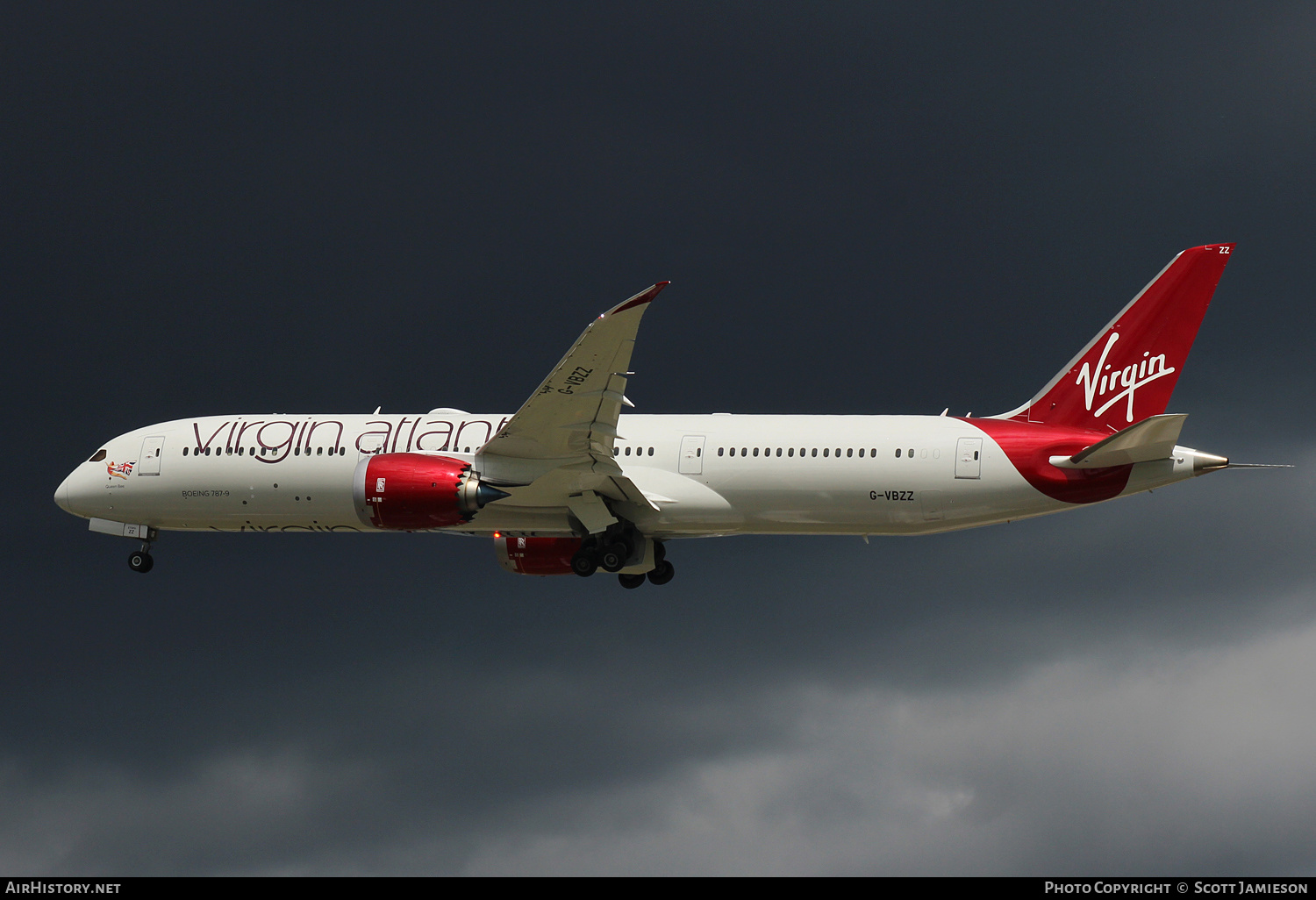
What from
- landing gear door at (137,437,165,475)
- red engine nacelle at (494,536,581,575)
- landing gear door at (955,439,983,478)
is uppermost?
landing gear door at (137,437,165,475)

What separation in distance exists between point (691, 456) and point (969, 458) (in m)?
8.13

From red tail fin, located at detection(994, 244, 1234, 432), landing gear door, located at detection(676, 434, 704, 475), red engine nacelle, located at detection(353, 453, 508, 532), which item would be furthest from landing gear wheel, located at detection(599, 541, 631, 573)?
red tail fin, located at detection(994, 244, 1234, 432)

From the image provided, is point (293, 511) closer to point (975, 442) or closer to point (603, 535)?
point (603, 535)

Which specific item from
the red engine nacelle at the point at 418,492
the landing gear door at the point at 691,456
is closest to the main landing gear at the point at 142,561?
the red engine nacelle at the point at 418,492

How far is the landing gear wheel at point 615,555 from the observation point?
45781mm

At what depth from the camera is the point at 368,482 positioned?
142 ft

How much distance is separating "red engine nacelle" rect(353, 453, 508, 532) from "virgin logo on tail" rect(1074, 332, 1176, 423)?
17.2m

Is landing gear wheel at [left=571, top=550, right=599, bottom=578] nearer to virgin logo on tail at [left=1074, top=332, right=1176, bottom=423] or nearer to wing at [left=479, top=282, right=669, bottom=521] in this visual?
wing at [left=479, top=282, right=669, bottom=521]

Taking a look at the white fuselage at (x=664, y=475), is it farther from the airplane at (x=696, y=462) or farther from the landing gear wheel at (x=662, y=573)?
the landing gear wheel at (x=662, y=573)

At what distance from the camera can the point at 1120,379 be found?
43406 millimetres

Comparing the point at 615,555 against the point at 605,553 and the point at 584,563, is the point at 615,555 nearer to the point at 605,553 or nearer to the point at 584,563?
the point at 605,553

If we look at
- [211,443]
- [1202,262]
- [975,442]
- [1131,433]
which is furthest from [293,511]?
[1202,262]

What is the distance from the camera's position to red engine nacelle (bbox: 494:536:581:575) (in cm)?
4959

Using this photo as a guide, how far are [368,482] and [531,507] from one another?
16.1 ft
